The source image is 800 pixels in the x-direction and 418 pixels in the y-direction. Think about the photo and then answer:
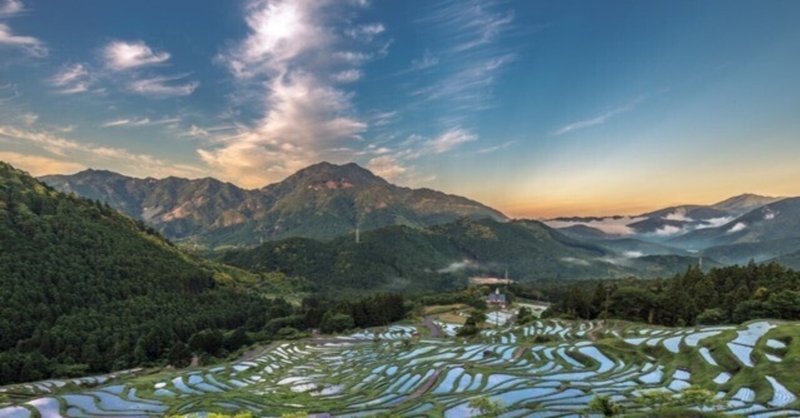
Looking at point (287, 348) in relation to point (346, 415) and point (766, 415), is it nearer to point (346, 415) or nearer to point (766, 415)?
point (346, 415)

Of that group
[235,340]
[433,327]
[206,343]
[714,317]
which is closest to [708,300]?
[714,317]

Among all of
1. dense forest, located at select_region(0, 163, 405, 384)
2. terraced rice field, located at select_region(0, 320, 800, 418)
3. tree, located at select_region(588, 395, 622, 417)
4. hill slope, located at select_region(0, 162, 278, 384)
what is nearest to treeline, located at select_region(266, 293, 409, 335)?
dense forest, located at select_region(0, 163, 405, 384)

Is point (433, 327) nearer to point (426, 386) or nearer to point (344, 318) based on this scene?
point (344, 318)

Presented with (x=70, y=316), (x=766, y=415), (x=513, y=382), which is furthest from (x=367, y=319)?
(x=766, y=415)

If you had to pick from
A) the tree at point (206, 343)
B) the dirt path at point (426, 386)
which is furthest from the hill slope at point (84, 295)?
the dirt path at point (426, 386)

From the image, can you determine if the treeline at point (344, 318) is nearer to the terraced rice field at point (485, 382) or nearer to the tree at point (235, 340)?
the tree at point (235, 340)
